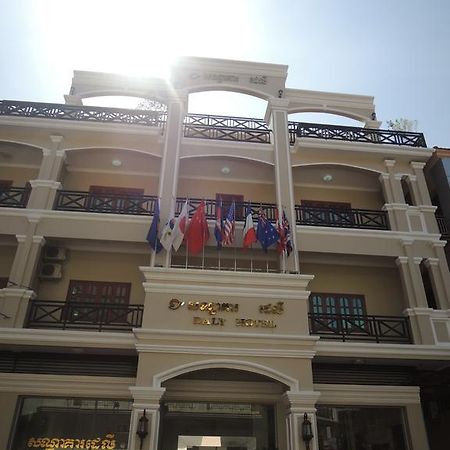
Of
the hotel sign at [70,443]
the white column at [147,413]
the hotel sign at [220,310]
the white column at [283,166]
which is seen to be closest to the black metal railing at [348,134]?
the white column at [283,166]

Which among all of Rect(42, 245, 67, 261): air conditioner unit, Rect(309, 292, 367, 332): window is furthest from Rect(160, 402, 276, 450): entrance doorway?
Rect(42, 245, 67, 261): air conditioner unit

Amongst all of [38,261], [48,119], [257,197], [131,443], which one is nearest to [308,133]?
[257,197]

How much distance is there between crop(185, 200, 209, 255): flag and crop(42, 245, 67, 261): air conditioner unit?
3.71 metres

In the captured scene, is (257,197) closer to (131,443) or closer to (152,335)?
(152,335)

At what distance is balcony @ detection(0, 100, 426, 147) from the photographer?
43.9 ft

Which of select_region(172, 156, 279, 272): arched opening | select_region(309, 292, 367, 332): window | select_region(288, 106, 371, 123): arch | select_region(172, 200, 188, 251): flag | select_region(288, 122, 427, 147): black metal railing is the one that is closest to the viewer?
select_region(172, 200, 188, 251): flag

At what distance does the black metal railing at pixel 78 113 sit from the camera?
43.7 ft

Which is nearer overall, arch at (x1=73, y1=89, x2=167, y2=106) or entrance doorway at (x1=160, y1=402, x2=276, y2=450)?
entrance doorway at (x1=160, y1=402, x2=276, y2=450)

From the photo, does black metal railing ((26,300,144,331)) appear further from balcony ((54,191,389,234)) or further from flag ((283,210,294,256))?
flag ((283,210,294,256))

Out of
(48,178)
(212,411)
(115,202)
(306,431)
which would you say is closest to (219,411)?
(212,411)

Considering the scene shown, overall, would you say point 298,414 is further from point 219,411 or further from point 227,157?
point 227,157

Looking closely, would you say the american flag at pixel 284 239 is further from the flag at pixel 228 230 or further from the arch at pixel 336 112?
the arch at pixel 336 112

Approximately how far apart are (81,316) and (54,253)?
2.30 m

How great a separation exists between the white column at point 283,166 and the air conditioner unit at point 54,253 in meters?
6.28
